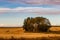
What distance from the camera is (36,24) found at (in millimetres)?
3703

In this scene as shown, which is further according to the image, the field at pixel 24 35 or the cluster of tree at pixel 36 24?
the cluster of tree at pixel 36 24

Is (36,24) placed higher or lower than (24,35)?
higher

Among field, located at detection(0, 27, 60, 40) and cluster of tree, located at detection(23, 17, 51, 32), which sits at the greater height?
cluster of tree, located at detection(23, 17, 51, 32)

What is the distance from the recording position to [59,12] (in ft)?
12.2

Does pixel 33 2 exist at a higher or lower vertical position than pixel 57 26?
higher

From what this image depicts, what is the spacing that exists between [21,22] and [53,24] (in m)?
0.69

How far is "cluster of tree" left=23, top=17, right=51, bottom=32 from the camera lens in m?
3.64

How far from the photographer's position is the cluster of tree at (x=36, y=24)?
3.64 metres

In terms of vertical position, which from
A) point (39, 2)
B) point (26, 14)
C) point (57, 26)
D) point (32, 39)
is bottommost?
point (32, 39)

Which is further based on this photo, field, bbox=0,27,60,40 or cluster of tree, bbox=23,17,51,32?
cluster of tree, bbox=23,17,51,32

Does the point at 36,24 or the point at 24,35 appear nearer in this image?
the point at 24,35

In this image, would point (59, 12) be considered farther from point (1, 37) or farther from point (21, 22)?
point (1, 37)

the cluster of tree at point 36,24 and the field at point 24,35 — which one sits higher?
the cluster of tree at point 36,24

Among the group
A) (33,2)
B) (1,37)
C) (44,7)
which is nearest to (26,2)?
(33,2)
